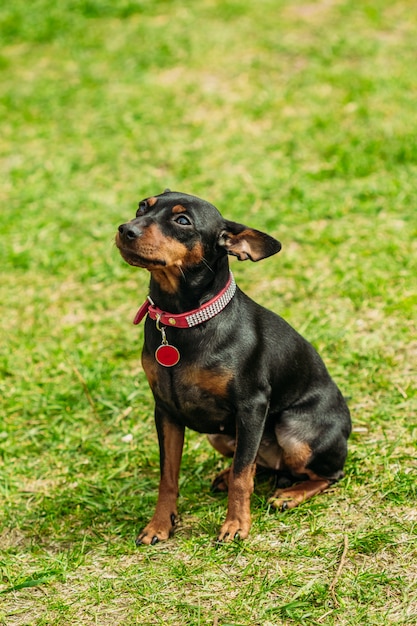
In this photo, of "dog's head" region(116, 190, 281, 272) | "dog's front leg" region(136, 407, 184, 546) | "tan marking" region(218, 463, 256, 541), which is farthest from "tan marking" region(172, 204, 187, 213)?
"tan marking" region(218, 463, 256, 541)

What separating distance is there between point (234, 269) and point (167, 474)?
3043mm

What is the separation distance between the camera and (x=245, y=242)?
401cm

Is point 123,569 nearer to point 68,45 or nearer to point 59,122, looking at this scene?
point 59,122

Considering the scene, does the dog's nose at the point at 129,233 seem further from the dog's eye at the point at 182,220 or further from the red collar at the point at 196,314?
the red collar at the point at 196,314

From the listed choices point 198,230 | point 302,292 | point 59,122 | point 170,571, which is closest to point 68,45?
point 59,122

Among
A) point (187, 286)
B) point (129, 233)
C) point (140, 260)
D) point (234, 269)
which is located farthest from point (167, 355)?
point (234, 269)

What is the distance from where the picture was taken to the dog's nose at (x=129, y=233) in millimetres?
3766

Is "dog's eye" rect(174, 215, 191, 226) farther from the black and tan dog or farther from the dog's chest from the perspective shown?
the dog's chest

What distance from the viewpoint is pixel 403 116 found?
8.77 m

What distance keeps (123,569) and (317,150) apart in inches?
219

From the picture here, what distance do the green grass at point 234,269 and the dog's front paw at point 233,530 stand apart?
9 cm

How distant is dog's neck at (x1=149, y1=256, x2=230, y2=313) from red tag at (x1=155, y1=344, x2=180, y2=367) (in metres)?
0.18

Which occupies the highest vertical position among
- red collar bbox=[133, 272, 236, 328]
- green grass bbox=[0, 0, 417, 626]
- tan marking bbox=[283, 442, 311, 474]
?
red collar bbox=[133, 272, 236, 328]

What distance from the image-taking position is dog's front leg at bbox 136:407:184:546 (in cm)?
432
